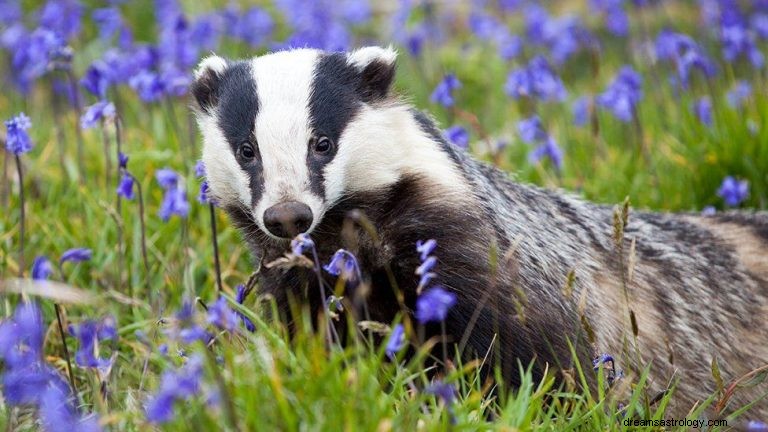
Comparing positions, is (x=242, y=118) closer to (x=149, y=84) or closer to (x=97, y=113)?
(x=97, y=113)

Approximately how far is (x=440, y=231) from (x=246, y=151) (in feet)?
2.25

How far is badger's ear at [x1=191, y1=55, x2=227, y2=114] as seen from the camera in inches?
154

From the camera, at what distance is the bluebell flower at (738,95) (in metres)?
5.60

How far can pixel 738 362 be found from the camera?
13.1ft

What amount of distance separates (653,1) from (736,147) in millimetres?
2358

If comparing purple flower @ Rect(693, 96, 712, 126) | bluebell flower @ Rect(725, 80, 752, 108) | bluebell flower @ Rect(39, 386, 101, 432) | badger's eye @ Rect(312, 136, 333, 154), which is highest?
badger's eye @ Rect(312, 136, 333, 154)

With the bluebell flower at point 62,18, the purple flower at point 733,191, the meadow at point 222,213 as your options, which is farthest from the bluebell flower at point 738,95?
the bluebell flower at point 62,18

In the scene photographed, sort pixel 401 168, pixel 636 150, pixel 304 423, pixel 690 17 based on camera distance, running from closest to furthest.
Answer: pixel 304 423 < pixel 401 168 < pixel 636 150 < pixel 690 17

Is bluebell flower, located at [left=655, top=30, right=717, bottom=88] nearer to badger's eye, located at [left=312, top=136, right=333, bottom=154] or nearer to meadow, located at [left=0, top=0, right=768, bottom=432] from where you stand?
meadow, located at [left=0, top=0, right=768, bottom=432]

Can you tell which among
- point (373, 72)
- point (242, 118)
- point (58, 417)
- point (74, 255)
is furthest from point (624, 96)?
point (58, 417)

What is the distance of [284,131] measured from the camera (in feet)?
11.3

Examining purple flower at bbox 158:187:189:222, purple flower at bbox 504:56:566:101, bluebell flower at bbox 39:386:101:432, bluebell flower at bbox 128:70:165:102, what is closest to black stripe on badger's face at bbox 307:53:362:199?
purple flower at bbox 158:187:189:222

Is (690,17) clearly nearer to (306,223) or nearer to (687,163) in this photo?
(687,163)

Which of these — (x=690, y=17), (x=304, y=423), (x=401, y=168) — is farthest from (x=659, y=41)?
(x=304, y=423)
